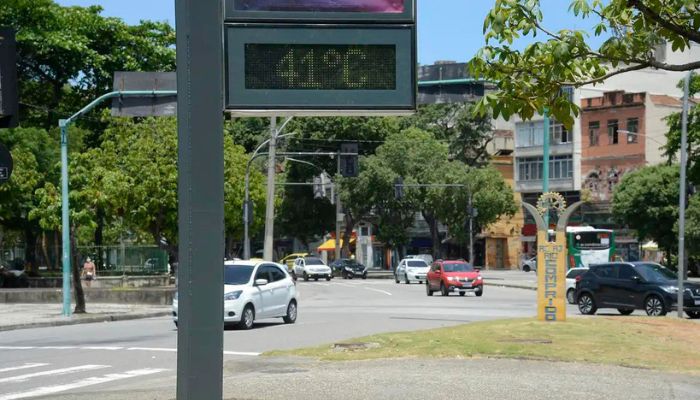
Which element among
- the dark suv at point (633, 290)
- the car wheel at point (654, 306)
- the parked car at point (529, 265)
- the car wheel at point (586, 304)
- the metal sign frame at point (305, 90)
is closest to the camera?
the metal sign frame at point (305, 90)

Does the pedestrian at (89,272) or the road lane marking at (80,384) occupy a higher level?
the road lane marking at (80,384)

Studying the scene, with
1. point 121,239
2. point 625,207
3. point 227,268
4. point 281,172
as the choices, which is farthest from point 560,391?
point 281,172

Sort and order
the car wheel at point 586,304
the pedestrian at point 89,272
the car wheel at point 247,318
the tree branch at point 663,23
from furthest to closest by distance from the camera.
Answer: the pedestrian at point 89,272 < the car wheel at point 586,304 < the car wheel at point 247,318 < the tree branch at point 663,23

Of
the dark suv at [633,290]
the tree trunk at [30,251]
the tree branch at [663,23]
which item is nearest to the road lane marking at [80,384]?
the tree branch at [663,23]

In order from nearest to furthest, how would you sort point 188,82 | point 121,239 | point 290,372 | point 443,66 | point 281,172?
point 188,82 < point 290,372 < point 443,66 < point 121,239 < point 281,172

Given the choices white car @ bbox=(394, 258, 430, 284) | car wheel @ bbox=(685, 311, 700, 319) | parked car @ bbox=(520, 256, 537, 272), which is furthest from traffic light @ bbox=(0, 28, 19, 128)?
parked car @ bbox=(520, 256, 537, 272)

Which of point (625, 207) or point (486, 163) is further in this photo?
point (486, 163)

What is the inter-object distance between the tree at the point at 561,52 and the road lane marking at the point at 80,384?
7366mm

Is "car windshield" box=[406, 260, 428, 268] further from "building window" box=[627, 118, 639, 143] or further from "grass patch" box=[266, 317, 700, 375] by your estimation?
"grass patch" box=[266, 317, 700, 375]

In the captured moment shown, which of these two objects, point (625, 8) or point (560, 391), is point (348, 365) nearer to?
point (560, 391)

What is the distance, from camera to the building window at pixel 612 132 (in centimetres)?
7681

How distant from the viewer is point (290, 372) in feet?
47.6

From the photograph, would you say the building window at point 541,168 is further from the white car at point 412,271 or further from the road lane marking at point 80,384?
the road lane marking at point 80,384

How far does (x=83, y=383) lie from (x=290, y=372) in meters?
3.00
